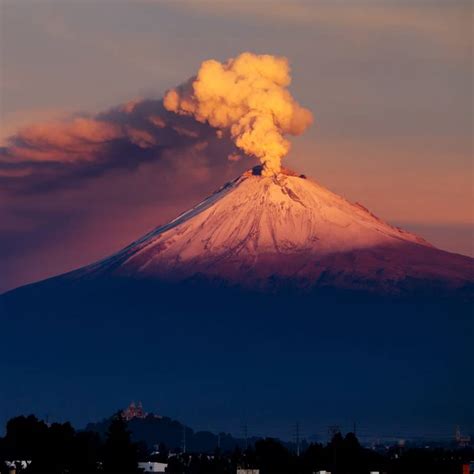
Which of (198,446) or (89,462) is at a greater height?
(198,446)

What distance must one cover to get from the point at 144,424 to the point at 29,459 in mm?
104323

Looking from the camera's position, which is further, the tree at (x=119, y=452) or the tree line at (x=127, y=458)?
the tree line at (x=127, y=458)

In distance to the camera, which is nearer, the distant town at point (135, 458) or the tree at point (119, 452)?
the tree at point (119, 452)

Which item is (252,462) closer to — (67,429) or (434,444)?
(67,429)

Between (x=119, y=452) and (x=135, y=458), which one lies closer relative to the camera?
(x=119, y=452)

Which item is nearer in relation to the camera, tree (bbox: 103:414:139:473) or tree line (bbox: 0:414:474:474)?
tree (bbox: 103:414:139:473)

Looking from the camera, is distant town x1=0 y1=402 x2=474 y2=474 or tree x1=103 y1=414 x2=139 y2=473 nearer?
tree x1=103 y1=414 x2=139 y2=473

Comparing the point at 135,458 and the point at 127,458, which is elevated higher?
the point at 135,458

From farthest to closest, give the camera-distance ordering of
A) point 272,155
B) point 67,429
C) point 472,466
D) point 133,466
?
point 272,155 → point 472,466 → point 67,429 → point 133,466

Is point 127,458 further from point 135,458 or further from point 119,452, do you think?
point 135,458

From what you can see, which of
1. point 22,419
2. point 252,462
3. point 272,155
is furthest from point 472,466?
point 272,155

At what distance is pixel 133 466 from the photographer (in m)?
79.7

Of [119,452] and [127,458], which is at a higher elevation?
[119,452]

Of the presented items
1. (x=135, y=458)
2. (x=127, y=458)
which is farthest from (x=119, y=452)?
(x=135, y=458)
